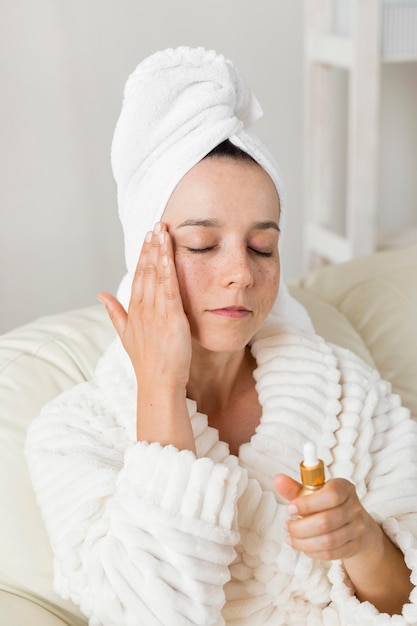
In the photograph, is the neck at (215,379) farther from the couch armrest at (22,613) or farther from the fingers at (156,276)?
the couch armrest at (22,613)

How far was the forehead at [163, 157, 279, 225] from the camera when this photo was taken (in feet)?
4.25

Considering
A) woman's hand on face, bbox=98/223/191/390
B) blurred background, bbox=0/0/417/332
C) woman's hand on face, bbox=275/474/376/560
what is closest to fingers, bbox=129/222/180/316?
woman's hand on face, bbox=98/223/191/390

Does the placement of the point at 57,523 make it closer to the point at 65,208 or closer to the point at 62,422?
the point at 62,422

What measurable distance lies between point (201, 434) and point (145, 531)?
22 cm

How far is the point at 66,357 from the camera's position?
1.67m

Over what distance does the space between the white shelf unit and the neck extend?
1.29 metres

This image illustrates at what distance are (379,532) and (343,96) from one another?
208 cm

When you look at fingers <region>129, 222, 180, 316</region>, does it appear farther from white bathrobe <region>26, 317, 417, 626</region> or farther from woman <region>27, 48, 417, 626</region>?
white bathrobe <region>26, 317, 417, 626</region>

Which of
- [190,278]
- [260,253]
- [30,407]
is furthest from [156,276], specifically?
[30,407]

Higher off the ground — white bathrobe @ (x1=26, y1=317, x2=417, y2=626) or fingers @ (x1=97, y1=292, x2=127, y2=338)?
fingers @ (x1=97, y1=292, x2=127, y2=338)

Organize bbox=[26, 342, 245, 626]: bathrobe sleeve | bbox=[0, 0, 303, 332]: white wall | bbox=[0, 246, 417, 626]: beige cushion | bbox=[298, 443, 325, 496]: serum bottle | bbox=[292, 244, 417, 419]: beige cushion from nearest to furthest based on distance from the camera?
1. bbox=[298, 443, 325, 496]: serum bottle
2. bbox=[26, 342, 245, 626]: bathrobe sleeve
3. bbox=[0, 246, 417, 626]: beige cushion
4. bbox=[292, 244, 417, 419]: beige cushion
5. bbox=[0, 0, 303, 332]: white wall

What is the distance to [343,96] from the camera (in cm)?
307

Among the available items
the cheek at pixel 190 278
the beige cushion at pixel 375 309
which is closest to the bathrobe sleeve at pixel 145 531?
the cheek at pixel 190 278

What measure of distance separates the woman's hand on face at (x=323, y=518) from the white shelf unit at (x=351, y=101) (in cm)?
166
